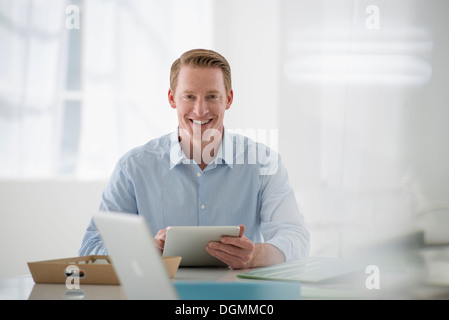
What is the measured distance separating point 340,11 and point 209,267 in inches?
99.4

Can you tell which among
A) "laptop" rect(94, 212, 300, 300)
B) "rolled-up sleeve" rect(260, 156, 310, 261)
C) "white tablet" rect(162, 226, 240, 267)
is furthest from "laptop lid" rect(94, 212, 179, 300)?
"rolled-up sleeve" rect(260, 156, 310, 261)

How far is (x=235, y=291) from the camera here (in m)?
0.95

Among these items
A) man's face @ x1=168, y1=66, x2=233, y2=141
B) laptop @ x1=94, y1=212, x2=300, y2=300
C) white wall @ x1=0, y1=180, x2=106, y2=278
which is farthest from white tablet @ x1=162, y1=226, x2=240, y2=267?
white wall @ x1=0, y1=180, x2=106, y2=278

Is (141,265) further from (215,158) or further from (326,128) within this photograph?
(326,128)

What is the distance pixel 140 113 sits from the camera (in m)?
3.21

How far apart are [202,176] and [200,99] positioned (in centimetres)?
29

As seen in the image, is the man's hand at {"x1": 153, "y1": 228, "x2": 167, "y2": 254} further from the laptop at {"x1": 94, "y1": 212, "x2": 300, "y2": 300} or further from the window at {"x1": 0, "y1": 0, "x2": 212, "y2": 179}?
the window at {"x1": 0, "y1": 0, "x2": 212, "y2": 179}

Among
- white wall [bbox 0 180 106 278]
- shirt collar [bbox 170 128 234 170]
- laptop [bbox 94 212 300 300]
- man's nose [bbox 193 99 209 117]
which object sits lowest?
white wall [bbox 0 180 106 278]

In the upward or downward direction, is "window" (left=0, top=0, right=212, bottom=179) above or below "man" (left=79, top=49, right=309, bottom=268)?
above

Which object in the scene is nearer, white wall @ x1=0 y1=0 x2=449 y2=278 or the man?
the man

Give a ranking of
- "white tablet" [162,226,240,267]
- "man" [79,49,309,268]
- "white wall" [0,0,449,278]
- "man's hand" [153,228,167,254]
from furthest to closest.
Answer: "white wall" [0,0,449,278]
"man" [79,49,309,268]
"man's hand" [153,228,167,254]
"white tablet" [162,226,240,267]

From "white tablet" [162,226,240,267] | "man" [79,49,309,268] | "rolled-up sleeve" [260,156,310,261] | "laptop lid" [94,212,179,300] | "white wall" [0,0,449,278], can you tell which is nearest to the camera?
"laptop lid" [94,212,179,300]

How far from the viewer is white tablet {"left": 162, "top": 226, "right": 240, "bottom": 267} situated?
4.27ft

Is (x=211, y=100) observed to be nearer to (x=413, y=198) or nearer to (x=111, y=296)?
(x=111, y=296)
